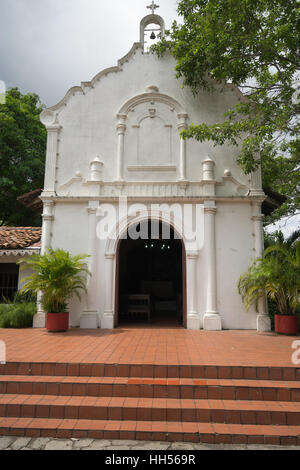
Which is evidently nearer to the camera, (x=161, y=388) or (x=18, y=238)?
(x=161, y=388)

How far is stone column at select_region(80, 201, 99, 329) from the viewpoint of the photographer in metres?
8.17

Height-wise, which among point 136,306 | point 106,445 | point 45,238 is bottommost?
point 106,445

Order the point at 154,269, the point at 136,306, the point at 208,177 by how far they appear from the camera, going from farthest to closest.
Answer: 1. the point at 154,269
2. the point at 136,306
3. the point at 208,177

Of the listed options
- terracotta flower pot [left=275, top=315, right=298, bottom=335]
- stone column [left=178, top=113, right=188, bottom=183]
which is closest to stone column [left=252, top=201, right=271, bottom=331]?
terracotta flower pot [left=275, top=315, right=298, bottom=335]

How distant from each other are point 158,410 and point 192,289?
4.43 meters

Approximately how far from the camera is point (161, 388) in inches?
176

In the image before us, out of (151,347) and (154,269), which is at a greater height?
(154,269)

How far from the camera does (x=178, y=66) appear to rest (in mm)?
8461

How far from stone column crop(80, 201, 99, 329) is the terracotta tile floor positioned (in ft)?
1.34

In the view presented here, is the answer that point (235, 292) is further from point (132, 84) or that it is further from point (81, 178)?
point (132, 84)

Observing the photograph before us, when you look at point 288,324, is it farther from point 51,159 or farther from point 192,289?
point 51,159
